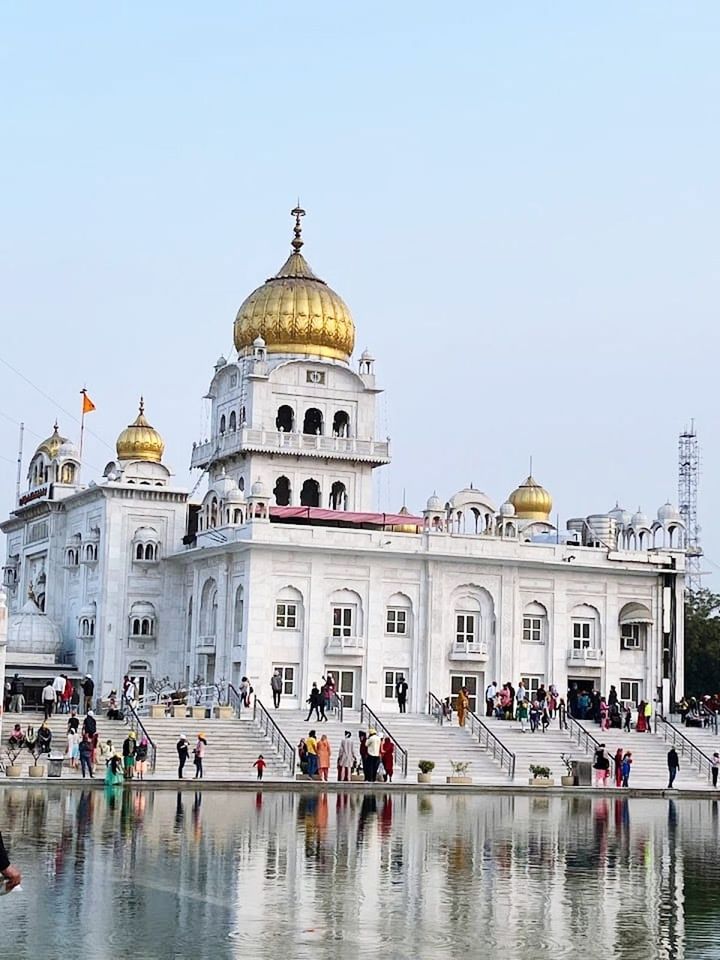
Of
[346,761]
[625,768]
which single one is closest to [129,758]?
[346,761]

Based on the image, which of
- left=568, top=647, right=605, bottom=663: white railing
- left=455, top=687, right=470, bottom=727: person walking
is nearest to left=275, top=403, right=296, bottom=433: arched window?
left=568, top=647, right=605, bottom=663: white railing

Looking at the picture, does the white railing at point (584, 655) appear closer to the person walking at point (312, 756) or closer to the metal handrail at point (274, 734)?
the metal handrail at point (274, 734)

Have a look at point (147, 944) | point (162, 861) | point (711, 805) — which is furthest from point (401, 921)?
point (711, 805)

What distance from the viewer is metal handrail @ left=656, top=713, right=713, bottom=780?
171ft

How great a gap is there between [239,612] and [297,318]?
46.1 ft

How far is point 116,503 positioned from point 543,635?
16918 millimetres

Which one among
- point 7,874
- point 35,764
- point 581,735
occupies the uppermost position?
point 581,735

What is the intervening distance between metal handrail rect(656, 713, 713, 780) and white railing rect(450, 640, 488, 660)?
7.97 metres

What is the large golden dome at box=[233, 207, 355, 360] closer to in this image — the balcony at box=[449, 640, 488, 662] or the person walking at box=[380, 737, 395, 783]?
the balcony at box=[449, 640, 488, 662]

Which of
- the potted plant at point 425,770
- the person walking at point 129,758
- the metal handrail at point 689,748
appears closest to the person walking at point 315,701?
the potted plant at point 425,770

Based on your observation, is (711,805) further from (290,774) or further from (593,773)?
(290,774)

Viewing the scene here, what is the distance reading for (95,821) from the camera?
28.4m

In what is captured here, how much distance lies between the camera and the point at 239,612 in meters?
60.0

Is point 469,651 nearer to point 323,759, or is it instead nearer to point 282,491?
point 282,491
